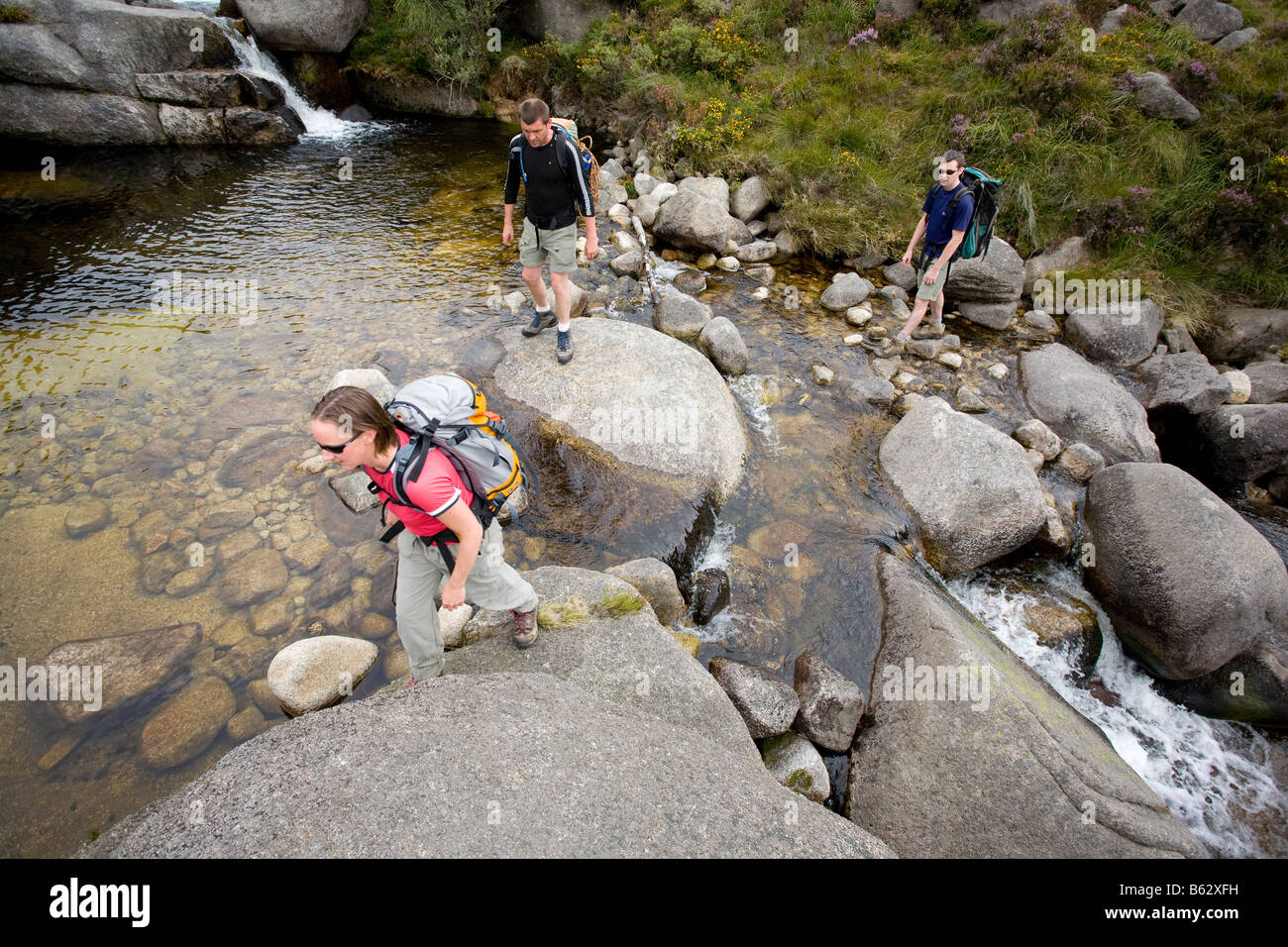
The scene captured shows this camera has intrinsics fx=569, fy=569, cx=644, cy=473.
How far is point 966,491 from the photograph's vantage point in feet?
23.0

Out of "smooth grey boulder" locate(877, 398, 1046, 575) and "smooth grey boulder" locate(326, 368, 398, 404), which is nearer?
"smooth grey boulder" locate(877, 398, 1046, 575)

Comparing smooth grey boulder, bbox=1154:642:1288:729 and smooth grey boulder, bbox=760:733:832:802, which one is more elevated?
smooth grey boulder, bbox=1154:642:1288:729

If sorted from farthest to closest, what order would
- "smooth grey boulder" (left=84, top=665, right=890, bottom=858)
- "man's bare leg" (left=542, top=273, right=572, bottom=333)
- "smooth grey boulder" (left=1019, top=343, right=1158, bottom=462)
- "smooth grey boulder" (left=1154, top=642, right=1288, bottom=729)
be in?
"smooth grey boulder" (left=1019, top=343, right=1158, bottom=462) < "man's bare leg" (left=542, top=273, right=572, bottom=333) < "smooth grey boulder" (left=1154, top=642, right=1288, bottom=729) < "smooth grey boulder" (left=84, top=665, right=890, bottom=858)

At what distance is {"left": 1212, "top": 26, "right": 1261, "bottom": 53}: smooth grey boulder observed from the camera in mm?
14633

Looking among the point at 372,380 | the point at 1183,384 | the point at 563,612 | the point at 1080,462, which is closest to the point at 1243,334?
the point at 1183,384

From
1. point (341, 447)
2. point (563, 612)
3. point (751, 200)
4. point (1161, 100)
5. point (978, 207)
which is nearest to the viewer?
point (341, 447)

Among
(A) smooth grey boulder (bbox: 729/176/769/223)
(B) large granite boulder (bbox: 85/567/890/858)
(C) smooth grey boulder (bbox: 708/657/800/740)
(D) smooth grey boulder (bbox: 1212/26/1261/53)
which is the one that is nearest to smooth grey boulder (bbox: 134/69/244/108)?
(A) smooth grey boulder (bbox: 729/176/769/223)

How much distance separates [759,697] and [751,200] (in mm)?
12375

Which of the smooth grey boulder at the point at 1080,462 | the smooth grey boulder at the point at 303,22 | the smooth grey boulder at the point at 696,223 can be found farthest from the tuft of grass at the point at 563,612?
the smooth grey boulder at the point at 303,22

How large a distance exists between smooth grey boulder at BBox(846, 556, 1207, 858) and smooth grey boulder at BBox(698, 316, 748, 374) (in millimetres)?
5187

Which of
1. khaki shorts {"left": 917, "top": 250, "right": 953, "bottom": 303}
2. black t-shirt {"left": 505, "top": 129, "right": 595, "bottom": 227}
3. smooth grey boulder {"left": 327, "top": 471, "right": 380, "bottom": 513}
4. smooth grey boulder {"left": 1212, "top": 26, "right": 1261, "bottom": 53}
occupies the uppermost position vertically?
smooth grey boulder {"left": 1212, "top": 26, "right": 1261, "bottom": 53}

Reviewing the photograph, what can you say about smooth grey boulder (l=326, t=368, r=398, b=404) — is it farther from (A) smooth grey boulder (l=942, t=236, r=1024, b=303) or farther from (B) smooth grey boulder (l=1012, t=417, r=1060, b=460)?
(A) smooth grey boulder (l=942, t=236, r=1024, b=303)

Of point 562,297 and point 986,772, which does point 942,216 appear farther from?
point 986,772

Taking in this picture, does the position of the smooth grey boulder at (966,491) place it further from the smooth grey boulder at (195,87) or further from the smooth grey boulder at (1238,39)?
the smooth grey boulder at (195,87)
